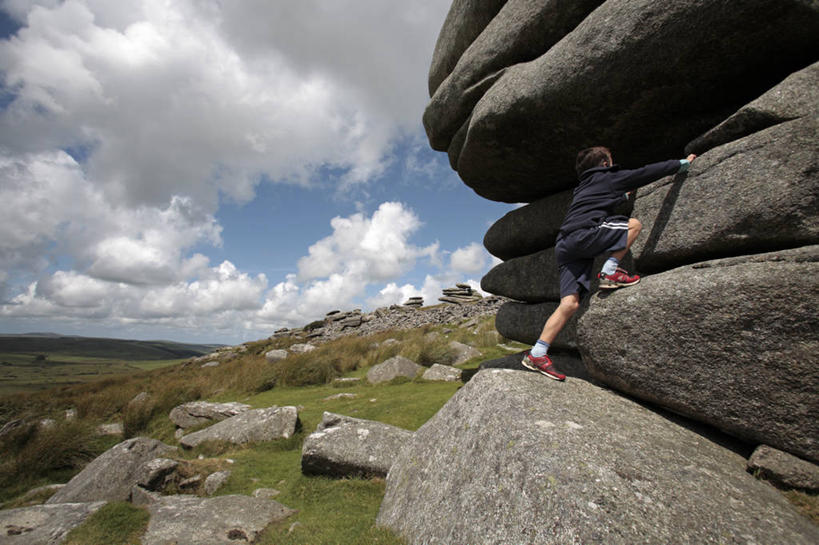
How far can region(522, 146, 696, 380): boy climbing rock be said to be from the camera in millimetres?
5559

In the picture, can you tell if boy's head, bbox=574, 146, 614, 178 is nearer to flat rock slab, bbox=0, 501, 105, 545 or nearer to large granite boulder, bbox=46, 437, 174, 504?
flat rock slab, bbox=0, 501, 105, 545

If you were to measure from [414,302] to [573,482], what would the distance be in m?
52.4

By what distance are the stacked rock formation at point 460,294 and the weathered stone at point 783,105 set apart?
42.0 m

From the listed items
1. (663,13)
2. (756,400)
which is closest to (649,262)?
(756,400)

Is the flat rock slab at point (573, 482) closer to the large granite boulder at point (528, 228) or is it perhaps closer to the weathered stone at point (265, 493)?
the weathered stone at point (265, 493)

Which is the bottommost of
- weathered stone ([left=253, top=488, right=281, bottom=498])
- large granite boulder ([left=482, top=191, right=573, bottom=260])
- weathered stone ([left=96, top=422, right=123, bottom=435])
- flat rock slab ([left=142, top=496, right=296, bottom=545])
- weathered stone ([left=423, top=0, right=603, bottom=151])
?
weathered stone ([left=96, top=422, right=123, bottom=435])

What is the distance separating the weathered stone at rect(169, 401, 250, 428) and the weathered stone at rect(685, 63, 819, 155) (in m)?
14.8

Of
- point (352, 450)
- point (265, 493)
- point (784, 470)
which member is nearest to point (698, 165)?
point (784, 470)

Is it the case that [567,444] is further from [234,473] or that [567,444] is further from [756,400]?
[234,473]

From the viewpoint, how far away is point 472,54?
8.65 metres

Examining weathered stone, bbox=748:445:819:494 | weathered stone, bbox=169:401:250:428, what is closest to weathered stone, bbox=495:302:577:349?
weathered stone, bbox=748:445:819:494

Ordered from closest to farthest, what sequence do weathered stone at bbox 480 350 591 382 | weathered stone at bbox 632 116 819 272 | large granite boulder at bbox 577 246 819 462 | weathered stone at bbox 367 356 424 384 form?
large granite boulder at bbox 577 246 819 462, weathered stone at bbox 632 116 819 272, weathered stone at bbox 480 350 591 382, weathered stone at bbox 367 356 424 384

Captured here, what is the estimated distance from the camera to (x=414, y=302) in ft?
182

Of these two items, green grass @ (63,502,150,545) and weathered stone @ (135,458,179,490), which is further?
weathered stone @ (135,458,179,490)
